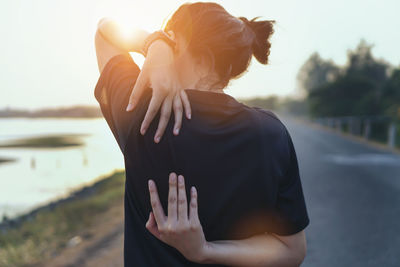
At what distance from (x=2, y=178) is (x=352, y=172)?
147 ft

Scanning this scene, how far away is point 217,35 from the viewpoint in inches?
45.1

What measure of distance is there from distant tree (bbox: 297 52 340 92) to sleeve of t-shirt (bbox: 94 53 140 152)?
60553 millimetres

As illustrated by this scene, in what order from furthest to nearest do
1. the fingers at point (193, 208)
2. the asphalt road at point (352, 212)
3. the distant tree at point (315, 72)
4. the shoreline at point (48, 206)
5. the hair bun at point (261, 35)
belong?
1. the distant tree at point (315, 72)
2. the shoreline at point (48, 206)
3. the asphalt road at point (352, 212)
4. the hair bun at point (261, 35)
5. the fingers at point (193, 208)

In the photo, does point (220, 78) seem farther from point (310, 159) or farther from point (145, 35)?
point (310, 159)

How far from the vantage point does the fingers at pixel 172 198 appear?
3.19 feet

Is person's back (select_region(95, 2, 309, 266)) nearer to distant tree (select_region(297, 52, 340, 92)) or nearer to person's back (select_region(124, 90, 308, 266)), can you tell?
person's back (select_region(124, 90, 308, 266))

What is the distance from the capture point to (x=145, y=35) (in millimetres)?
1318

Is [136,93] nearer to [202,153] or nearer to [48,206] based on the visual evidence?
[202,153]

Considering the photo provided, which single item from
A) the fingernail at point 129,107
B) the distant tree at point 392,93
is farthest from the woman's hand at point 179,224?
the distant tree at point 392,93

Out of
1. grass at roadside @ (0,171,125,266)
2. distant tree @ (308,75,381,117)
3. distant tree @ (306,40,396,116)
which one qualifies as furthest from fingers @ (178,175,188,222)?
distant tree @ (308,75,381,117)

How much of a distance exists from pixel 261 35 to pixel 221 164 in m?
0.58

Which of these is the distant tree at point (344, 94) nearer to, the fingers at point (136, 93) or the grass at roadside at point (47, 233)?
the grass at roadside at point (47, 233)

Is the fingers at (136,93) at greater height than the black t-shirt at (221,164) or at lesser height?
greater

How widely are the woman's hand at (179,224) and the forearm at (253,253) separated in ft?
0.13
